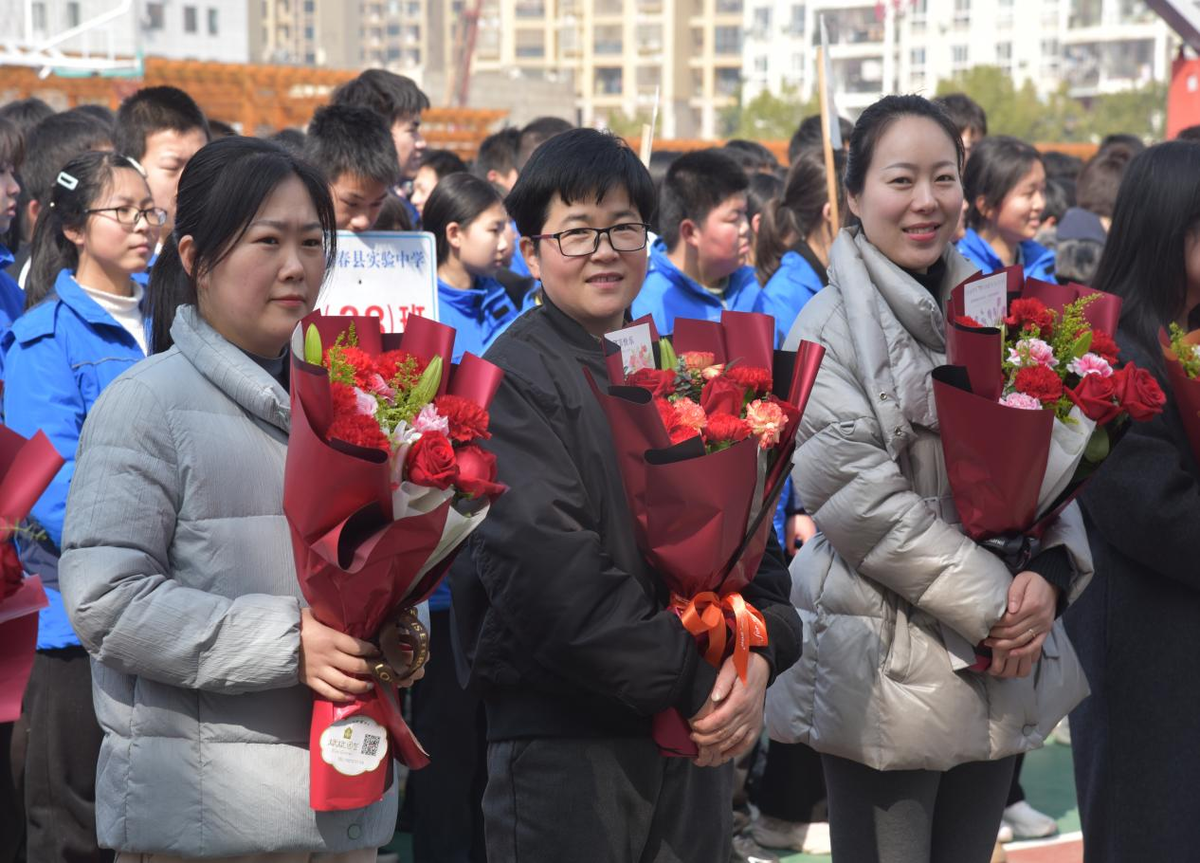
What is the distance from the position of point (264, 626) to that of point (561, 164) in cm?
102

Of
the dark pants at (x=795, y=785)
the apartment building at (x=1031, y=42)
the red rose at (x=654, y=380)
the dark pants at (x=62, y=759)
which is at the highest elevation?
the apartment building at (x=1031, y=42)

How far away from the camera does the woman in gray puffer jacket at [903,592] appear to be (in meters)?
2.97

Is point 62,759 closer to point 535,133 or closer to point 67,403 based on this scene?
point 67,403

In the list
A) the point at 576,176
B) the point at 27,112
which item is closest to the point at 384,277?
the point at 576,176

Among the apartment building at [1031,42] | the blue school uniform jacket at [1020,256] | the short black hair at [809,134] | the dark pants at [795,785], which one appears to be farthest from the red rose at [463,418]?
the apartment building at [1031,42]

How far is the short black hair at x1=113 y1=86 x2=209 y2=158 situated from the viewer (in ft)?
16.6

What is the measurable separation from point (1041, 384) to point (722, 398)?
30.5 inches

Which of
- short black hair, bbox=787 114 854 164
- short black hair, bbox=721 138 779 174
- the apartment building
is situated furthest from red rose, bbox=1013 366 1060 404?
the apartment building

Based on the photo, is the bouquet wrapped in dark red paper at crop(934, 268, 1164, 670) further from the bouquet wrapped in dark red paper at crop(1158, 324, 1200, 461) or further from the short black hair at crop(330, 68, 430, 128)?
the short black hair at crop(330, 68, 430, 128)

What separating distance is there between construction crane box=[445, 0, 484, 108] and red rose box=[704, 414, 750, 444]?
88.8 m

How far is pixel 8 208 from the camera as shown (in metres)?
4.84

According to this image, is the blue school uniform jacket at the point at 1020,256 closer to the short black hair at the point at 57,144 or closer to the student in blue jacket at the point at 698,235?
the student in blue jacket at the point at 698,235

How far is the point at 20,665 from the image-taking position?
2633mm

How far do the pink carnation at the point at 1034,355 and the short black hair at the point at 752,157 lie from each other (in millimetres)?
4115
